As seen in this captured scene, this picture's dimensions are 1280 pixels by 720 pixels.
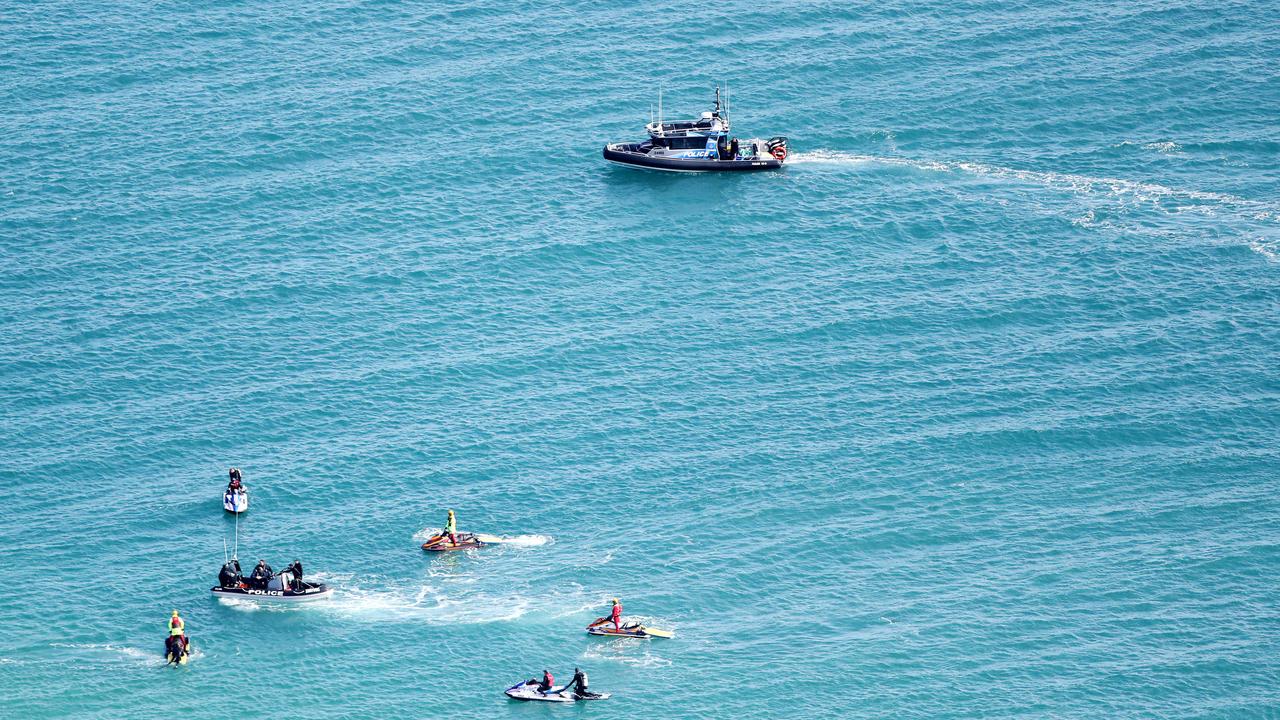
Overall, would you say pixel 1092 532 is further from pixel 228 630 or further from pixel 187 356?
pixel 187 356

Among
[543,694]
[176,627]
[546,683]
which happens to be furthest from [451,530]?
[176,627]

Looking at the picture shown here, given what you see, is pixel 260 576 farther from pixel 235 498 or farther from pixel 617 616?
pixel 617 616

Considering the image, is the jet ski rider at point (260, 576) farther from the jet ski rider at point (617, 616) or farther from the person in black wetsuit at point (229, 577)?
the jet ski rider at point (617, 616)

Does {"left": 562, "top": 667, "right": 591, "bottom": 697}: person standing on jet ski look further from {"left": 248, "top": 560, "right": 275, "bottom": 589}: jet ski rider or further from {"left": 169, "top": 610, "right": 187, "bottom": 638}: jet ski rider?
{"left": 169, "top": 610, "right": 187, "bottom": 638}: jet ski rider

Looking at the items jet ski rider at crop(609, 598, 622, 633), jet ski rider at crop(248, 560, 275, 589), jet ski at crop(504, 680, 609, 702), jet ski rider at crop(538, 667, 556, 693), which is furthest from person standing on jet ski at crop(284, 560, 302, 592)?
jet ski rider at crop(609, 598, 622, 633)

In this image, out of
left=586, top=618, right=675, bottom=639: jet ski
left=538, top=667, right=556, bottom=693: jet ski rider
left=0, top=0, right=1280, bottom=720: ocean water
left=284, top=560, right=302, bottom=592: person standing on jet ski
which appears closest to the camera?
left=538, top=667, right=556, bottom=693: jet ski rider

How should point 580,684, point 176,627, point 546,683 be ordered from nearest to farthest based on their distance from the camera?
1. point 546,683
2. point 580,684
3. point 176,627
